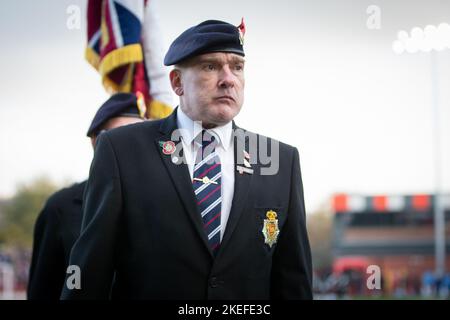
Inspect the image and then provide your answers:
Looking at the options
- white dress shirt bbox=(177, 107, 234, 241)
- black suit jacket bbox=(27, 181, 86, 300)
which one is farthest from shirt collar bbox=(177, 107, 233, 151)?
black suit jacket bbox=(27, 181, 86, 300)

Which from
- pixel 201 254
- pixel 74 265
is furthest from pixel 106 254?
pixel 201 254

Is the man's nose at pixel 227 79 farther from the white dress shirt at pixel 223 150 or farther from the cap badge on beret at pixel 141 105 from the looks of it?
the cap badge on beret at pixel 141 105

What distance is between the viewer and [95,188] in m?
2.90

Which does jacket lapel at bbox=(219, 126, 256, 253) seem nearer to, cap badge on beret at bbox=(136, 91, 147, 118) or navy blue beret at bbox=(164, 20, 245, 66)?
navy blue beret at bbox=(164, 20, 245, 66)

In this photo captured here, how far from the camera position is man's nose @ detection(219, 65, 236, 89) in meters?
2.81

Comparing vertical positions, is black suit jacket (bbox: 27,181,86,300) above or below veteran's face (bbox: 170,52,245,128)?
below

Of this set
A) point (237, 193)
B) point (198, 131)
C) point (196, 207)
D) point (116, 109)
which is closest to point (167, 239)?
point (196, 207)

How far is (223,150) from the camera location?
295 centimetres

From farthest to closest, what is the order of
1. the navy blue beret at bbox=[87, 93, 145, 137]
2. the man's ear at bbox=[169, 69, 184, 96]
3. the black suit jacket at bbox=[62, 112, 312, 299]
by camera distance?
the navy blue beret at bbox=[87, 93, 145, 137], the man's ear at bbox=[169, 69, 184, 96], the black suit jacket at bbox=[62, 112, 312, 299]

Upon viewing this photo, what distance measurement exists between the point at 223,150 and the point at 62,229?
1.86 metres

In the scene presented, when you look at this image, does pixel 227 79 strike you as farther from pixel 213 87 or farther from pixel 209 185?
pixel 209 185

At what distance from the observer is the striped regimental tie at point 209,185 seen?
2.86 metres

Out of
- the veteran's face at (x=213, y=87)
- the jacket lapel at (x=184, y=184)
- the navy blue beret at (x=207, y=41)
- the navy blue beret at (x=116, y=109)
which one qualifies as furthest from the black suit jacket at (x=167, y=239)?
the navy blue beret at (x=116, y=109)

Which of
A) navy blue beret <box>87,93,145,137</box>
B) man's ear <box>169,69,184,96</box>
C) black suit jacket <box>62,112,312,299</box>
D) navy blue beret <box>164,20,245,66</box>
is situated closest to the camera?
black suit jacket <box>62,112,312,299</box>
